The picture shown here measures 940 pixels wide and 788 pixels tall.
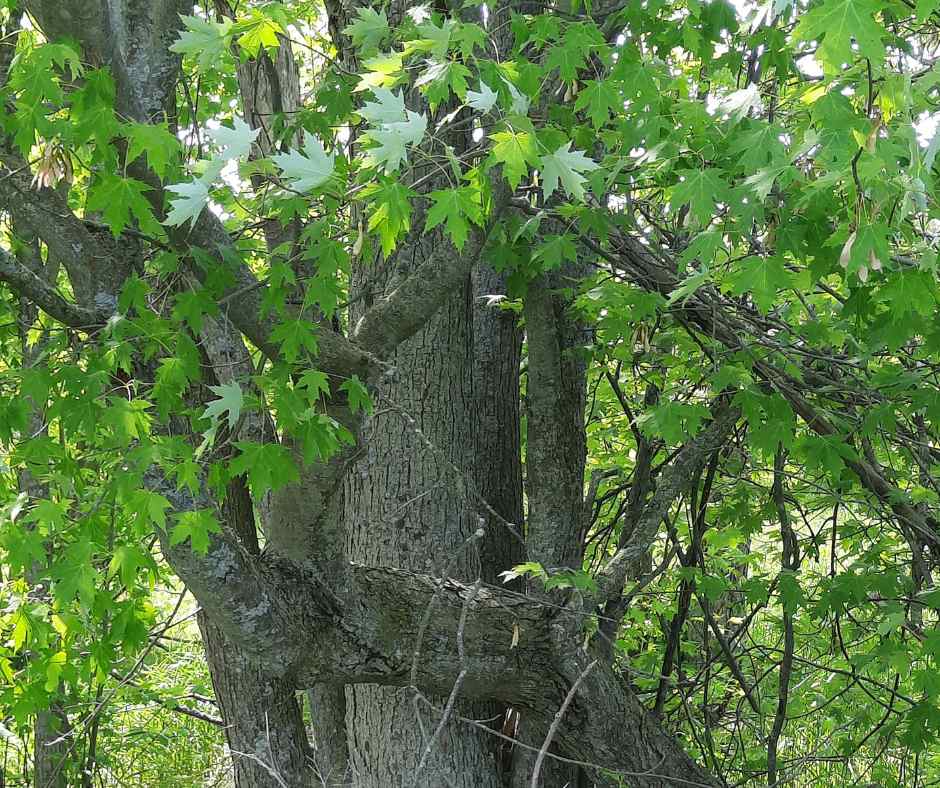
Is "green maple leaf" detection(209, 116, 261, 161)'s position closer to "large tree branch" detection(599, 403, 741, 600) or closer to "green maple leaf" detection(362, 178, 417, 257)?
"green maple leaf" detection(362, 178, 417, 257)

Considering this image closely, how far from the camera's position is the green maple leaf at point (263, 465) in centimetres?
279

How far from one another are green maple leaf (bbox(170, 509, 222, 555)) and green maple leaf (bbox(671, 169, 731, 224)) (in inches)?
61.7

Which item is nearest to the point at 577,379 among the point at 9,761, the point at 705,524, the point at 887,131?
the point at 705,524

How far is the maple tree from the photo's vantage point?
264cm

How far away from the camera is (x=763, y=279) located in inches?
112

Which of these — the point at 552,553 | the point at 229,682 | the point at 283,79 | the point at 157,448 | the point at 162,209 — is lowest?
the point at 229,682

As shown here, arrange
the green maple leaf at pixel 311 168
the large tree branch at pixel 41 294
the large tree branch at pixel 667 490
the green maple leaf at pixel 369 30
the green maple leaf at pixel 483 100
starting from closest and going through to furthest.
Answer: the green maple leaf at pixel 483 100, the green maple leaf at pixel 311 168, the large tree branch at pixel 41 294, the green maple leaf at pixel 369 30, the large tree branch at pixel 667 490

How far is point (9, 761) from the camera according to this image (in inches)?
300

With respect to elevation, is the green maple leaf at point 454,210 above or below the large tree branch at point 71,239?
below

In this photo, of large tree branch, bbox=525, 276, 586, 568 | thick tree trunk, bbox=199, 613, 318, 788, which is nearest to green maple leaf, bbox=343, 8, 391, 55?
large tree branch, bbox=525, 276, 586, 568

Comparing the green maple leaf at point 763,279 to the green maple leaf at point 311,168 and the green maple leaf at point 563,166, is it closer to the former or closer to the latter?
the green maple leaf at point 563,166

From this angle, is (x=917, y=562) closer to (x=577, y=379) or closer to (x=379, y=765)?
(x=577, y=379)

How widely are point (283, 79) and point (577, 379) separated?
6.82ft

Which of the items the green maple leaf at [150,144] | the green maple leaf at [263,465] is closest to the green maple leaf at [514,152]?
the green maple leaf at [150,144]
